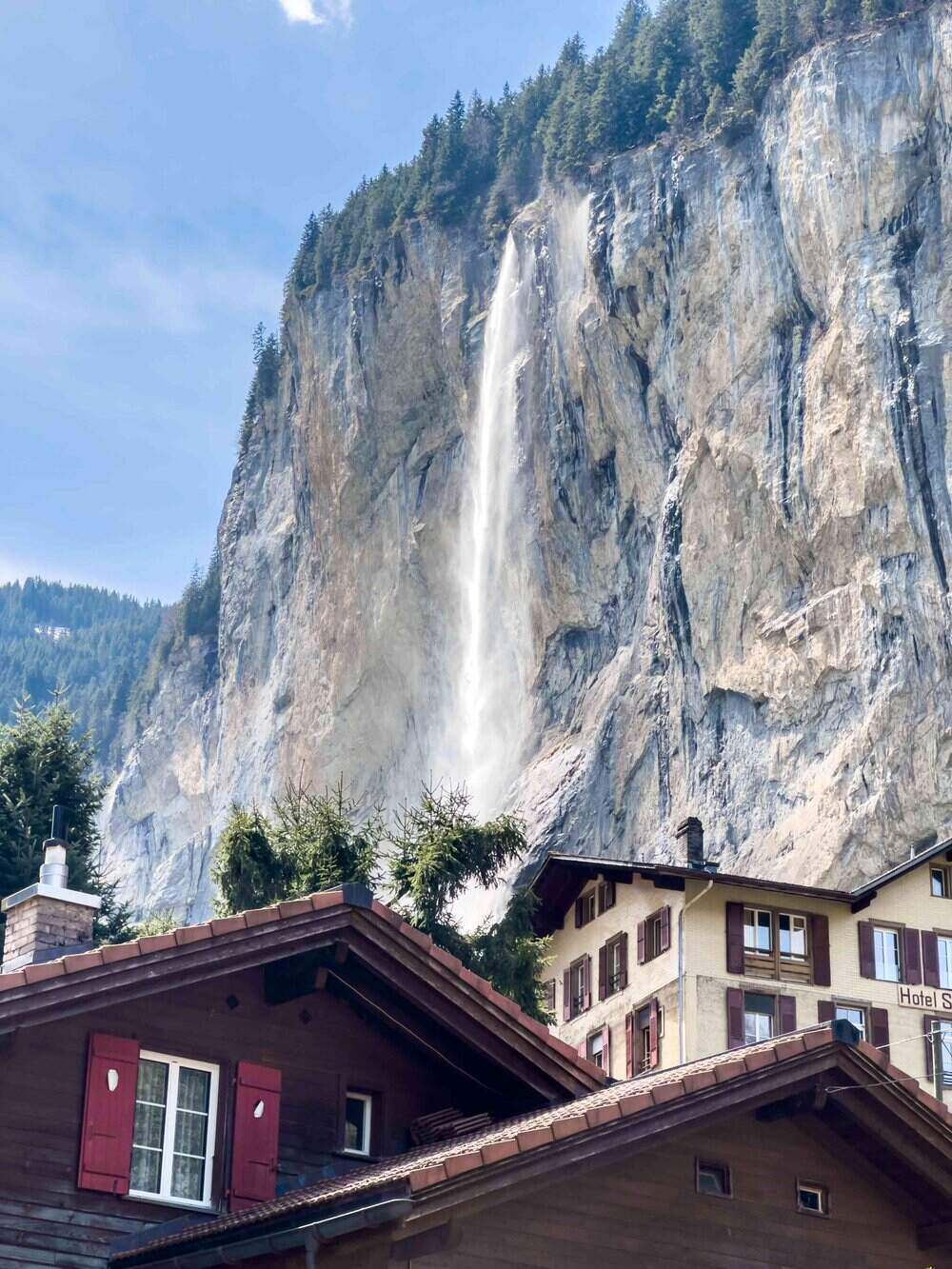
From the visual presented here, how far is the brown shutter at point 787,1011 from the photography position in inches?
1753

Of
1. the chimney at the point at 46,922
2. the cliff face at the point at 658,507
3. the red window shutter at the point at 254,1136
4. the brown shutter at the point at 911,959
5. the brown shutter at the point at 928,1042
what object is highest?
the cliff face at the point at 658,507

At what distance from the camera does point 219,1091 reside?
687 inches

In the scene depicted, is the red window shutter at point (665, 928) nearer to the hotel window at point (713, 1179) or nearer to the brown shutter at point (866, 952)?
the brown shutter at point (866, 952)

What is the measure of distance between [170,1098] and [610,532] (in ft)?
240

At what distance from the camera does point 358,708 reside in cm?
10606

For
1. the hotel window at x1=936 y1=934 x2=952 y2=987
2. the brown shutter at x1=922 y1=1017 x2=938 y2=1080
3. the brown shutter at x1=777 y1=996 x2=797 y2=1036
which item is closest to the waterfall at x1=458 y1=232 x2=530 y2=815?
the hotel window at x1=936 y1=934 x2=952 y2=987

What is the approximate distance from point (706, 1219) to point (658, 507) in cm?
7082

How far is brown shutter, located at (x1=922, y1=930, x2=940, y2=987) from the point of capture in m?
46.0

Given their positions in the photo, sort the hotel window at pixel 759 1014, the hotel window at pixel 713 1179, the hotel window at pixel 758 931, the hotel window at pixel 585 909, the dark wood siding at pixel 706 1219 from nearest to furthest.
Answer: the dark wood siding at pixel 706 1219 < the hotel window at pixel 713 1179 < the hotel window at pixel 759 1014 < the hotel window at pixel 758 931 < the hotel window at pixel 585 909

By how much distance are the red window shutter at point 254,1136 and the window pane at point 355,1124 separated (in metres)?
0.79

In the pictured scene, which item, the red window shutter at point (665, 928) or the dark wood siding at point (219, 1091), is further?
the red window shutter at point (665, 928)

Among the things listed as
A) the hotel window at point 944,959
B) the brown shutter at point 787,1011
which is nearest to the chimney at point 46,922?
the brown shutter at point 787,1011

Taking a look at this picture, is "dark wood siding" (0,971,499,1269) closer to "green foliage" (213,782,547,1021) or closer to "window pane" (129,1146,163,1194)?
"window pane" (129,1146,163,1194)

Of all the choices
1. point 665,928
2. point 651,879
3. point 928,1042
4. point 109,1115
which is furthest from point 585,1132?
point 928,1042
